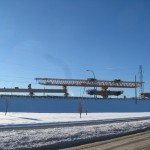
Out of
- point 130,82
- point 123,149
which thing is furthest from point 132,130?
point 130,82

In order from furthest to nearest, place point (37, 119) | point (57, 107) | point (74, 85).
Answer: point (74, 85) < point (57, 107) < point (37, 119)

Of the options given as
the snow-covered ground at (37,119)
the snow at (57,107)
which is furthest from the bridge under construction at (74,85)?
the snow-covered ground at (37,119)

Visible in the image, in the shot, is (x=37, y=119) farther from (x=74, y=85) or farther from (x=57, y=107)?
(x=74, y=85)

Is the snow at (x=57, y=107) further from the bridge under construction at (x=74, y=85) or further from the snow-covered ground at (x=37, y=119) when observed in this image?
the bridge under construction at (x=74, y=85)

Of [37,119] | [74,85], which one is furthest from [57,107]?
[74,85]

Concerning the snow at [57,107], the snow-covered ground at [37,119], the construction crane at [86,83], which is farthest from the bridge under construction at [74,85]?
the snow-covered ground at [37,119]

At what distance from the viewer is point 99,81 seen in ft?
400

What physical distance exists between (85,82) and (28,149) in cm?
10506

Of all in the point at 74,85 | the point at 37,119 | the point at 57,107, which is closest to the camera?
the point at 37,119

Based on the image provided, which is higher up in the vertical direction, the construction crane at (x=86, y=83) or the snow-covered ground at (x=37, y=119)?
the construction crane at (x=86, y=83)

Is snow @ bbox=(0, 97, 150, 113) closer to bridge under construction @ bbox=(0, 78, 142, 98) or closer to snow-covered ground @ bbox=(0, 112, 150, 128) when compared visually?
snow-covered ground @ bbox=(0, 112, 150, 128)

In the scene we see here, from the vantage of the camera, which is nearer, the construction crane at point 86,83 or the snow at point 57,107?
the snow at point 57,107

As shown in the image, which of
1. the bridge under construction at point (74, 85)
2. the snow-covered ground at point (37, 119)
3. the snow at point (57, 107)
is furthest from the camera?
the bridge under construction at point (74, 85)

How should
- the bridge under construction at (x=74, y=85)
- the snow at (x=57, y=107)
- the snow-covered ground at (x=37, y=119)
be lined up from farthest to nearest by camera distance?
1. the bridge under construction at (x=74, y=85)
2. the snow at (x=57, y=107)
3. the snow-covered ground at (x=37, y=119)
